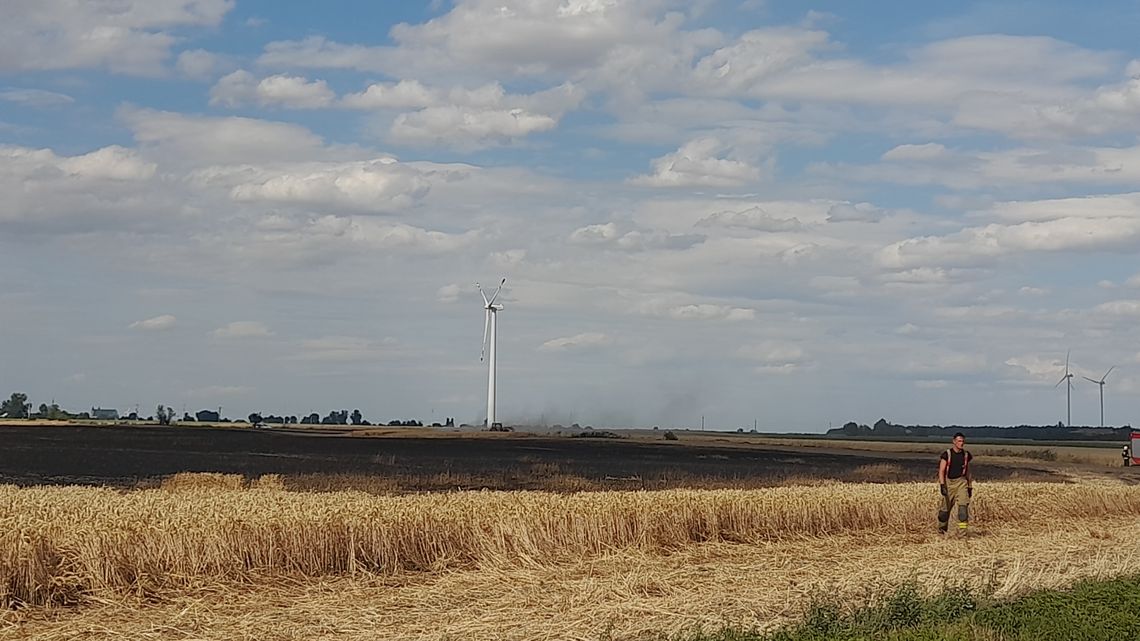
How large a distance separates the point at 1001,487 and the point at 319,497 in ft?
68.6

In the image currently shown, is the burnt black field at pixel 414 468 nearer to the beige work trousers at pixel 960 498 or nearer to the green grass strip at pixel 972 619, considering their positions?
the beige work trousers at pixel 960 498

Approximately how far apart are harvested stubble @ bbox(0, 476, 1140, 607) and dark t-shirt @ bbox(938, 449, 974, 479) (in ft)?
7.27

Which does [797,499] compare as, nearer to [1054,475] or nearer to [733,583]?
[733,583]

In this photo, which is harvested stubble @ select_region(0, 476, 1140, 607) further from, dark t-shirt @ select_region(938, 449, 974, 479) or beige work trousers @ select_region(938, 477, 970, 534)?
dark t-shirt @ select_region(938, 449, 974, 479)

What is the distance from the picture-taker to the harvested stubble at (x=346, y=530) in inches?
666

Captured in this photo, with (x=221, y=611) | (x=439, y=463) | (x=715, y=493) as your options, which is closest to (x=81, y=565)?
(x=221, y=611)

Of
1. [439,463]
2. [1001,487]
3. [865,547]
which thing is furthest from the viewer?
[439,463]

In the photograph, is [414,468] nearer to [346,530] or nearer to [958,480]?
[958,480]

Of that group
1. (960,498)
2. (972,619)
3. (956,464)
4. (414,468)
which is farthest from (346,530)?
(414,468)

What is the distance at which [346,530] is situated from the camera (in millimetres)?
19781

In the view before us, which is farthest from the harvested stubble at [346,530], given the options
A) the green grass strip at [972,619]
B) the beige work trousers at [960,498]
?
the green grass strip at [972,619]

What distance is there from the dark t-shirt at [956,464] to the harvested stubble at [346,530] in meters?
2.22

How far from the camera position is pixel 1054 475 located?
6456 cm

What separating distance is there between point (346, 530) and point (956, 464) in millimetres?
13843
